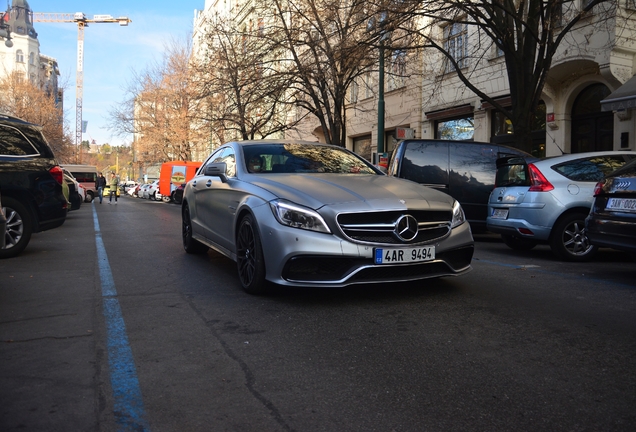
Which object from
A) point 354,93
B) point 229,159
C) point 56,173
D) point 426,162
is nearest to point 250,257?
point 229,159

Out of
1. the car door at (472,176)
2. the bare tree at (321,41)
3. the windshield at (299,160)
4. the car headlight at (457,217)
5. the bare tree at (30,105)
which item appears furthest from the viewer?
the bare tree at (30,105)

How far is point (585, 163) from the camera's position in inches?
344

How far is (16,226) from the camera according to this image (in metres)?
9.02

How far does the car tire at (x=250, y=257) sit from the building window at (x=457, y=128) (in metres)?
18.2

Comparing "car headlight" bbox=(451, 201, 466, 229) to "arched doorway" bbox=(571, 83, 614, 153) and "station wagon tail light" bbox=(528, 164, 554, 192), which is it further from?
"arched doorway" bbox=(571, 83, 614, 153)

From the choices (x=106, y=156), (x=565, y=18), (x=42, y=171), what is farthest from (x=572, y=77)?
(x=106, y=156)

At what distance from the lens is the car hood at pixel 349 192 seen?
523cm

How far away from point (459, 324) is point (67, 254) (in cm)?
654

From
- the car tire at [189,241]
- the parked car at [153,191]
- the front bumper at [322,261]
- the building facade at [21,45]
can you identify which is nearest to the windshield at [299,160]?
the front bumper at [322,261]

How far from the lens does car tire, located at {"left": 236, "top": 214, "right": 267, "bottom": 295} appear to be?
5.46 metres

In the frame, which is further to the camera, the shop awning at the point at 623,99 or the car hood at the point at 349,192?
the shop awning at the point at 623,99

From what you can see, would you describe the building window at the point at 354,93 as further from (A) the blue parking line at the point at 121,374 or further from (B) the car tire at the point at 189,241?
(A) the blue parking line at the point at 121,374

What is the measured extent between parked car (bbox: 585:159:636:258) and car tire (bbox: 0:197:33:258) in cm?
748

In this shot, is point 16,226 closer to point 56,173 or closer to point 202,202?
point 56,173
